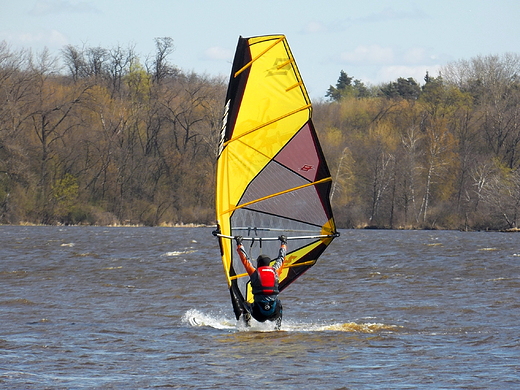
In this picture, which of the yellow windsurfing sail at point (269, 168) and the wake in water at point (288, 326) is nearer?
the wake in water at point (288, 326)

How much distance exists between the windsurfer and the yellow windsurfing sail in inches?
26.7

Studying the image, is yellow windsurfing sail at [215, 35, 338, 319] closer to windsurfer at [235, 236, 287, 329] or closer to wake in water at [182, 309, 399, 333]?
wake in water at [182, 309, 399, 333]

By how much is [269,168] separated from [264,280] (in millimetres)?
1978

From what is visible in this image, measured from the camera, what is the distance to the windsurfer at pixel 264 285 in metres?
9.47

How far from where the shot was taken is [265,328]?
10258 mm

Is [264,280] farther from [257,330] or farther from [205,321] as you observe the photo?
[205,321]

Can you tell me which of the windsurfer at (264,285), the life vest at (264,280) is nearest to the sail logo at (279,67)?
the windsurfer at (264,285)

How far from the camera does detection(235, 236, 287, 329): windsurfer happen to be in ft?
31.1

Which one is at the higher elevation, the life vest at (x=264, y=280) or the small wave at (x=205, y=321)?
the life vest at (x=264, y=280)

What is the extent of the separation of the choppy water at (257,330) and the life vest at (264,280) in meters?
0.59

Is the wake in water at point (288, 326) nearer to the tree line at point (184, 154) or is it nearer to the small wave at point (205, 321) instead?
the small wave at point (205, 321)

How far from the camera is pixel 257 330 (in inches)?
404

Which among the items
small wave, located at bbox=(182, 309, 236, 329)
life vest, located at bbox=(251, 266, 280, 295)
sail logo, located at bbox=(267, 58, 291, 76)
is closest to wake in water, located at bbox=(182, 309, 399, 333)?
small wave, located at bbox=(182, 309, 236, 329)

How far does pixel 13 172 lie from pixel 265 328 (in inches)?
1595
